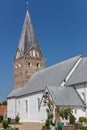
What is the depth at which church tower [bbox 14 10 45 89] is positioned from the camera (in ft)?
216

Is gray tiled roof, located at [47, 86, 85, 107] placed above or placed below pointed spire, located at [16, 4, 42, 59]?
below

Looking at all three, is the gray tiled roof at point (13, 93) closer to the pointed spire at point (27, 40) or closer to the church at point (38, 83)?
the church at point (38, 83)

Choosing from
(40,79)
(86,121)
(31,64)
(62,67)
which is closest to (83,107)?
(86,121)

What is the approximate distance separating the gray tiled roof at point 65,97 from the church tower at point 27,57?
20640 mm

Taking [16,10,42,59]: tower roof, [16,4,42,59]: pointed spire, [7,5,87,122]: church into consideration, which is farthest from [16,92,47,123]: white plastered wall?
[16,4,42,59]: pointed spire

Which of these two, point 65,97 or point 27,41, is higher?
point 27,41

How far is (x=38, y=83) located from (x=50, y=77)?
120 inches

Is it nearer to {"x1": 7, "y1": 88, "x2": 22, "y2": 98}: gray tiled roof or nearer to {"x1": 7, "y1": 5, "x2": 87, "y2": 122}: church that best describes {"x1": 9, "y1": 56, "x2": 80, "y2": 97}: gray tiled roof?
{"x1": 7, "y1": 5, "x2": 87, "y2": 122}: church

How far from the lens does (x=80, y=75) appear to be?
45.8 meters

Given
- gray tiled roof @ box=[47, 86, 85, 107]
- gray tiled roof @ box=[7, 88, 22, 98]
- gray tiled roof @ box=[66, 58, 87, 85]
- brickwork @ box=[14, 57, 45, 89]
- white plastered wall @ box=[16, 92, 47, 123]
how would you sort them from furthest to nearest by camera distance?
1. brickwork @ box=[14, 57, 45, 89]
2. gray tiled roof @ box=[7, 88, 22, 98]
3. white plastered wall @ box=[16, 92, 47, 123]
4. gray tiled roof @ box=[66, 58, 87, 85]
5. gray tiled roof @ box=[47, 86, 85, 107]

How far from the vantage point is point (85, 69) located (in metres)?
46.0

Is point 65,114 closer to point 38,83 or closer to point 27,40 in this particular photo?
point 38,83

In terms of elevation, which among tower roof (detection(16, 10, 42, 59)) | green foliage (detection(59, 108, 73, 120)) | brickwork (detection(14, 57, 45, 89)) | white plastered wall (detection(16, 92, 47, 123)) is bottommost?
green foliage (detection(59, 108, 73, 120))

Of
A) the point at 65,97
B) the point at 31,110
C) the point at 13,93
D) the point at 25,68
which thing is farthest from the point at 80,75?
the point at 13,93
